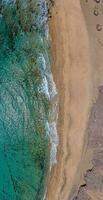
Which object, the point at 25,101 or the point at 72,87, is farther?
the point at 25,101

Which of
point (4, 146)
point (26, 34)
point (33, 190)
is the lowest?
point (33, 190)

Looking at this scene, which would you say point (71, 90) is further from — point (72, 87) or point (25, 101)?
point (25, 101)

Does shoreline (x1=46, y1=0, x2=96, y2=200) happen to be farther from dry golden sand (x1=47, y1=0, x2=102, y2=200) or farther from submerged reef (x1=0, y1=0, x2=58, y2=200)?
submerged reef (x1=0, y1=0, x2=58, y2=200)

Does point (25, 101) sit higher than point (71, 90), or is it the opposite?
point (71, 90)

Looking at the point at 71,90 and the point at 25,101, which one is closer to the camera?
the point at 71,90

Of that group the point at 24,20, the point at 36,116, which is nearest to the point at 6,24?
the point at 24,20

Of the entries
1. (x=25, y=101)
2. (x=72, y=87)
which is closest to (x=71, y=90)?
(x=72, y=87)

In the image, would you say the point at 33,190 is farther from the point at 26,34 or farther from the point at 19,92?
the point at 26,34
